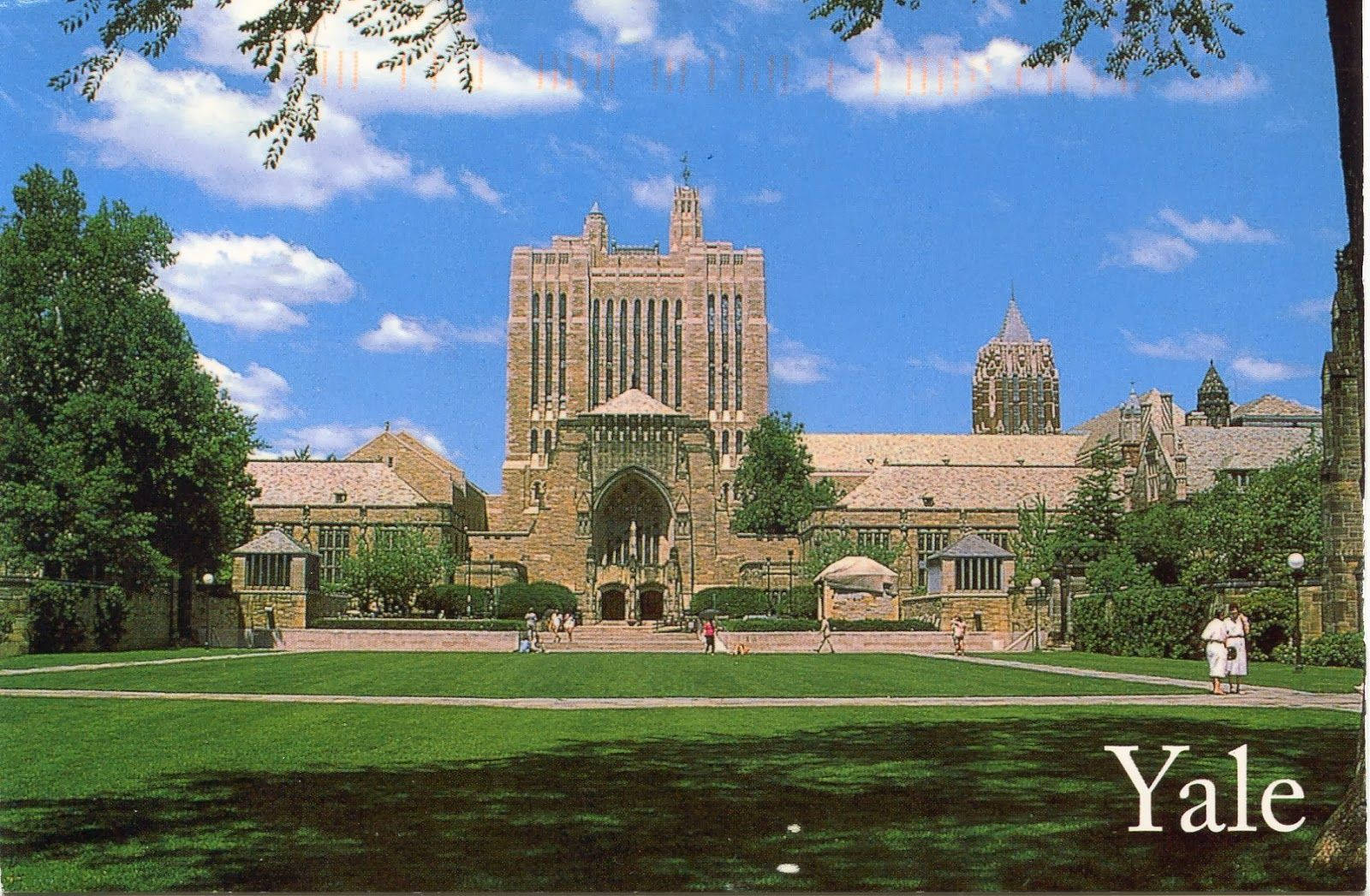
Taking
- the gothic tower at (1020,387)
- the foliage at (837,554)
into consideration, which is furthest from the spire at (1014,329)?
the foliage at (837,554)

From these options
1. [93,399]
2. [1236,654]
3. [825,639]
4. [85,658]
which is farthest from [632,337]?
[1236,654]

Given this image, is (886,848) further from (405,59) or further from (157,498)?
(157,498)

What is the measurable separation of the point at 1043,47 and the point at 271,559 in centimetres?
4186

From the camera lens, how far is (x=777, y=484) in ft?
311

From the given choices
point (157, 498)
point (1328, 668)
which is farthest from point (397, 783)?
point (157, 498)

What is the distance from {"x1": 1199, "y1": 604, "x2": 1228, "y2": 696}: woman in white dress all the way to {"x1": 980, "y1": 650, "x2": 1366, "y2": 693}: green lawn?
5.17 feet

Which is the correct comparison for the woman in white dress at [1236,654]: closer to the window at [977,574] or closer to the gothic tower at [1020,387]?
the window at [977,574]

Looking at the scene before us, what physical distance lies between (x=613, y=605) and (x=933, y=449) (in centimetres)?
3665

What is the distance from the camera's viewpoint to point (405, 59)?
41.8ft

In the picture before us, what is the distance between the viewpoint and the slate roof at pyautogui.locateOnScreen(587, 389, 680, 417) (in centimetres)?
8338

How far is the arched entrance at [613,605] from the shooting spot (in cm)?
8225

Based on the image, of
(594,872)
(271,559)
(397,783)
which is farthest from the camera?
(271,559)

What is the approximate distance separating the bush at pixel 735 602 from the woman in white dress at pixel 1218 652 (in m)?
44.4

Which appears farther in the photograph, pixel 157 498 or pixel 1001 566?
pixel 1001 566
